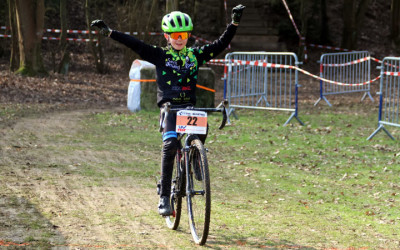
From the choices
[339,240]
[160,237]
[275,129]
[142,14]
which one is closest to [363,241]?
[339,240]

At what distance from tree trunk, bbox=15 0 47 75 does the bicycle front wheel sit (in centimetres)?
1782

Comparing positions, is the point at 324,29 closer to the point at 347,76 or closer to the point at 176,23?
the point at 347,76

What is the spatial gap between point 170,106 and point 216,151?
5681 mm

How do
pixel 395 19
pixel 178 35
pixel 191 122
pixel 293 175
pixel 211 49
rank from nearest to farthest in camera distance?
1. pixel 191 122
2. pixel 178 35
3. pixel 211 49
4. pixel 293 175
5. pixel 395 19

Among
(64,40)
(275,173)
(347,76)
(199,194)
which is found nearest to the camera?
(199,194)

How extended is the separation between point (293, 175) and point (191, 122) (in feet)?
13.4

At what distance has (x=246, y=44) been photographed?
32.2 m

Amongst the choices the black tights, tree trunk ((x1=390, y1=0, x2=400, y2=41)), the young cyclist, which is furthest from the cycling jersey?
tree trunk ((x1=390, y1=0, x2=400, y2=41))

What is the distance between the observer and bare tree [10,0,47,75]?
22688 millimetres

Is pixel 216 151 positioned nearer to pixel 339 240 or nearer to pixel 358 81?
pixel 339 240

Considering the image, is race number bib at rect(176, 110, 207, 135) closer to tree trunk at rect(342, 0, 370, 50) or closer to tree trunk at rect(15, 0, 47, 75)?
tree trunk at rect(15, 0, 47, 75)

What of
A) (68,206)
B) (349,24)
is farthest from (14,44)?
(68,206)

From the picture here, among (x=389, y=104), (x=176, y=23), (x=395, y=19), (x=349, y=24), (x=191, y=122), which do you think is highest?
(x=395, y=19)

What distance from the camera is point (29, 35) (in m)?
22.9
